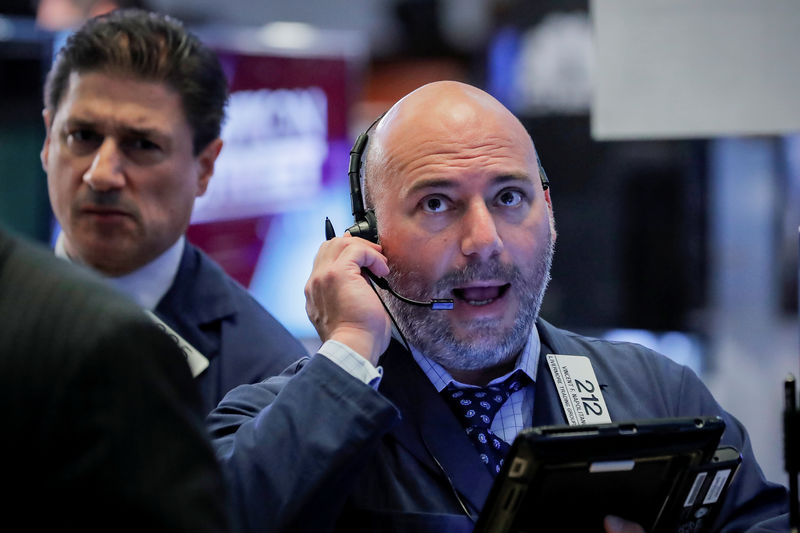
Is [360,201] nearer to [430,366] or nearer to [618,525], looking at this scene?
[430,366]

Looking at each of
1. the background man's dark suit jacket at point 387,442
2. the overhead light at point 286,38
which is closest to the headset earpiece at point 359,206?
the background man's dark suit jacket at point 387,442

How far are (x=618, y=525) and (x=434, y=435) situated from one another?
0.33 meters

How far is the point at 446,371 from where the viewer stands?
5.82ft

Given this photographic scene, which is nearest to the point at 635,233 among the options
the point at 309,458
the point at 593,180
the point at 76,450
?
the point at 593,180

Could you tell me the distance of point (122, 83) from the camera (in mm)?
2332

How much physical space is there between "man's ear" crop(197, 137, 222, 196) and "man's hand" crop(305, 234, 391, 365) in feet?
2.59

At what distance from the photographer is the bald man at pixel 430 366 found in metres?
1.46

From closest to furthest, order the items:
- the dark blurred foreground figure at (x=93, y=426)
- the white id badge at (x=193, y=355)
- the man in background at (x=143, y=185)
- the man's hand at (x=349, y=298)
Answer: the dark blurred foreground figure at (x=93, y=426) → the man's hand at (x=349, y=298) → the white id badge at (x=193, y=355) → the man in background at (x=143, y=185)

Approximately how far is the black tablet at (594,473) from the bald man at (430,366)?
0.13 feet

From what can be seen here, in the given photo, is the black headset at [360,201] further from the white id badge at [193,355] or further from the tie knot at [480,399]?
the white id badge at [193,355]

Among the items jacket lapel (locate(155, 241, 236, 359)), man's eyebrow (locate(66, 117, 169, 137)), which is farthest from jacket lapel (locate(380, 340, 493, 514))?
man's eyebrow (locate(66, 117, 169, 137))

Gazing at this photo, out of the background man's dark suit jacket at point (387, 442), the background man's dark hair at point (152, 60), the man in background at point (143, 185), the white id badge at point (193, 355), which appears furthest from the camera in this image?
the background man's dark hair at point (152, 60)

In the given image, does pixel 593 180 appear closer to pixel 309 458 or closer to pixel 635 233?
pixel 635 233

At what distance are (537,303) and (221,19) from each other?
12.3ft
